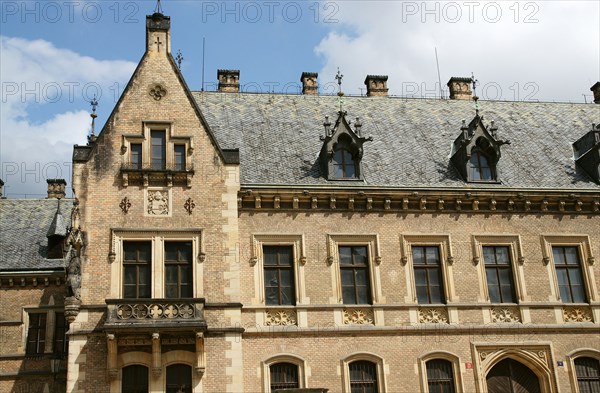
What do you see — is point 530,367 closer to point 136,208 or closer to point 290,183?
point 290,183

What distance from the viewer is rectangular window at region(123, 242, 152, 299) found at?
72.5 ft

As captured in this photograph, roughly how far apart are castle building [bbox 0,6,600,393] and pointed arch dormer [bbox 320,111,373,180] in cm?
5

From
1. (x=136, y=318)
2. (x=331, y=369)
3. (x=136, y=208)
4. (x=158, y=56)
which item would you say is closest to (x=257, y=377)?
(x=331, y=369)

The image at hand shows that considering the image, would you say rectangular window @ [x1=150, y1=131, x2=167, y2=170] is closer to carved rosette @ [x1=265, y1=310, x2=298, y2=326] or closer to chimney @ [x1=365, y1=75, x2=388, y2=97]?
carved rosette @ [x1=265, y1=310, x2=298, y2=326]

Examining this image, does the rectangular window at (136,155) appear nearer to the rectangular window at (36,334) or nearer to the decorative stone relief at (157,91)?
the decorative stone relief at (157,91)

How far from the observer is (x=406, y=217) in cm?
2466

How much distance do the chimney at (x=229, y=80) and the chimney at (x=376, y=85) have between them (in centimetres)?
610

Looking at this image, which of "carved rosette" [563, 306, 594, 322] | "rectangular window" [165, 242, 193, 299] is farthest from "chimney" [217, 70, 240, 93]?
"carved rosette" [563, 306, 594, 322]

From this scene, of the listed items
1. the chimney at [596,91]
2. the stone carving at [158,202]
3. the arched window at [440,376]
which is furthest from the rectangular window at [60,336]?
the chimney at [596,91]

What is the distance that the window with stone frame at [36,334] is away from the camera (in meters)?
26.0

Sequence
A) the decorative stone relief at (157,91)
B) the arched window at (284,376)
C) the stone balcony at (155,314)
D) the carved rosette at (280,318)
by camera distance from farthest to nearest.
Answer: the decorative stone relief at (157,91), the carved rosette at (280,318), the arched window at (284,376), the stone balcony at (155,314)

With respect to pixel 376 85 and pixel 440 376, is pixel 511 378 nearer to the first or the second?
pixel 440 376

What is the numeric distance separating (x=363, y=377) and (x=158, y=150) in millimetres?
10032

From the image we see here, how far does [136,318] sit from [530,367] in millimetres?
12987
